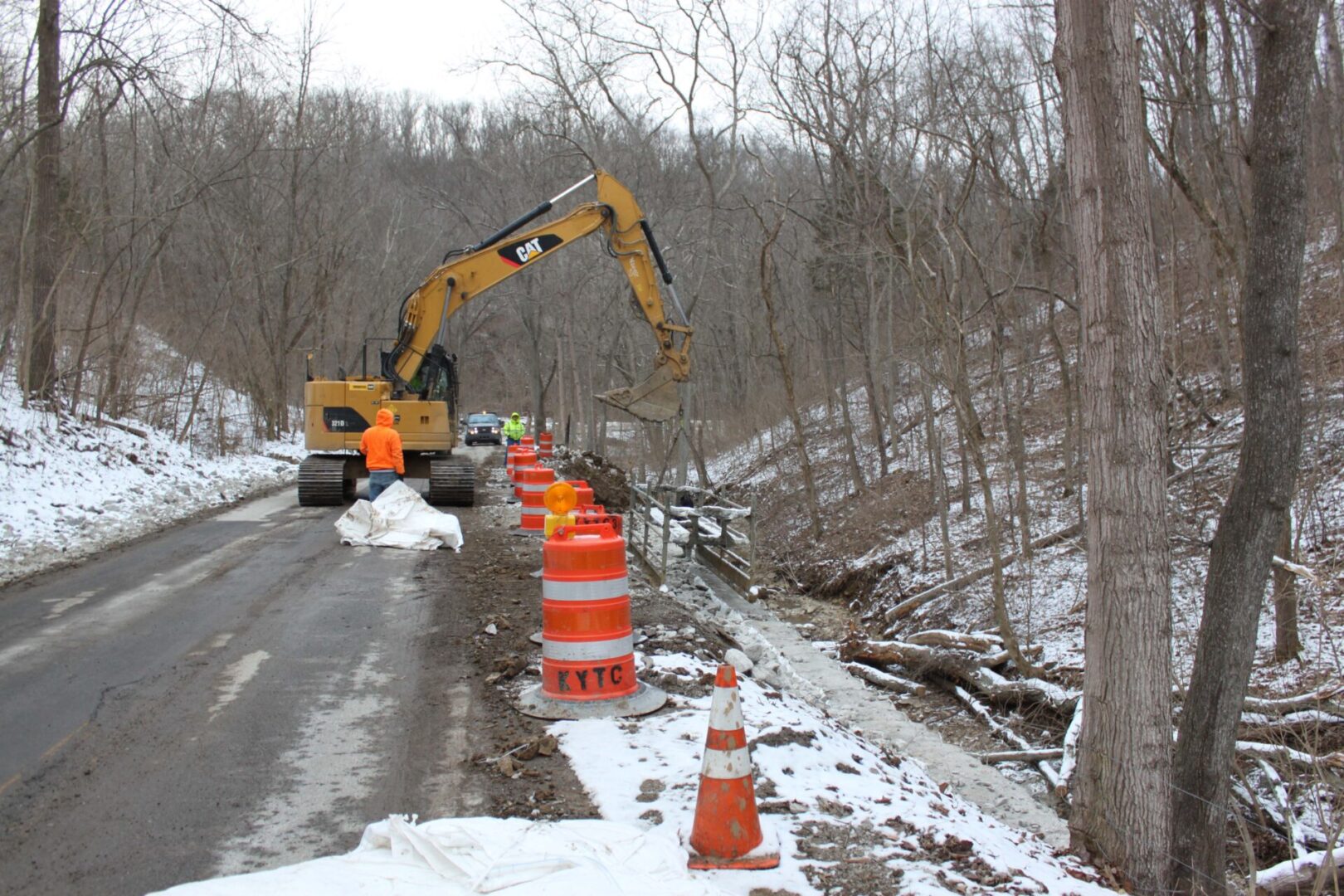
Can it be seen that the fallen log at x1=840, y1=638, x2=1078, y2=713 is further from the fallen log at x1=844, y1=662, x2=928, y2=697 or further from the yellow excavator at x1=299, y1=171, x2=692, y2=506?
the yellow excavator at x1=299, y1=171, x2=692, y2=506

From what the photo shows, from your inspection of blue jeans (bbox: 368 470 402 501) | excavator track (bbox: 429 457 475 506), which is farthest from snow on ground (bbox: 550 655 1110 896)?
excavator track (bbox: 429 457 475 506)

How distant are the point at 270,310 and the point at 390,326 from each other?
14450 mm

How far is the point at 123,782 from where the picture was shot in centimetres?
541

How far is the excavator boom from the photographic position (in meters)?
16.2

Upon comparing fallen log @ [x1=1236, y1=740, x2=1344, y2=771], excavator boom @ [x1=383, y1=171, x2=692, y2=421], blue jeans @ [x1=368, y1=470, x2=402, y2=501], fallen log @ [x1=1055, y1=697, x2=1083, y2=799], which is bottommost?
fallen log @ [x1=1055, y1=697, x2=1083, y2=799]

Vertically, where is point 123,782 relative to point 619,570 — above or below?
below

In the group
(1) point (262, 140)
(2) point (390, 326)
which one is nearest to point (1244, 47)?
(1) point (262, 140)

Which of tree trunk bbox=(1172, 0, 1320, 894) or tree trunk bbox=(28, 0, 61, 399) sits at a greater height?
tree trunk bbox=(28, 0, 61, 399)

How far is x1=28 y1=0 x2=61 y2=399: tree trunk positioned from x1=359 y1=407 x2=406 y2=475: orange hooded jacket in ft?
28.3

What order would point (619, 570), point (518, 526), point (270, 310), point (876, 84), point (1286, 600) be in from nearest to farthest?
point (619, 570)
point (1286, 600)
point (518, 526)
point (876, 84)
point (270, 310)

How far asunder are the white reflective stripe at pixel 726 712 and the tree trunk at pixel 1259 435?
10.4 feet

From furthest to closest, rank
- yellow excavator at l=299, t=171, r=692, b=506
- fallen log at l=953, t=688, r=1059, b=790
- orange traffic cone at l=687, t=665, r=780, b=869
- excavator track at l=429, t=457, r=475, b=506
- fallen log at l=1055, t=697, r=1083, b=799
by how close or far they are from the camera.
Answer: excavator track at l=429, t=457, r=475, b=506 < yellow excavator at l=299, t=171, r=692, b=506 < fallen log at l=953, t=688, r=1059, b=790 < fallen log at l=1055, t=697, r=1083, b=799 < orange traffic cone at l=687, t=665, r=780, b=869

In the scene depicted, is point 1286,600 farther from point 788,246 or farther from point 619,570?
point 788,246

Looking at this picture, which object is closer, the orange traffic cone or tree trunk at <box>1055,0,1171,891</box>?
the orange traffic cone
